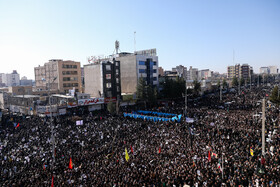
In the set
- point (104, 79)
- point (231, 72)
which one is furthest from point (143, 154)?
point (231, 72)

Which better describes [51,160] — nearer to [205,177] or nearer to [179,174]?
[179,174]

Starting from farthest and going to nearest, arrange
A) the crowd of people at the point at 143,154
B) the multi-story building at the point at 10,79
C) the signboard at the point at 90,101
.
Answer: the multi-story building at the point at 10,79, the signboard at the point at 90,101, the crowd of people at the point at 143,154

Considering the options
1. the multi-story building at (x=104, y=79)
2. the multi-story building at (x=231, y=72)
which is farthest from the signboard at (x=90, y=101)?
the multi-story building at (x=231, y=72)

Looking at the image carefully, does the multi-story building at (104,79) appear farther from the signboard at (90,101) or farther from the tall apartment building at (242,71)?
the tall apartment building at (242,71)

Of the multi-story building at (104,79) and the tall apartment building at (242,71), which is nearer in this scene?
the multi-story building at (104,79)

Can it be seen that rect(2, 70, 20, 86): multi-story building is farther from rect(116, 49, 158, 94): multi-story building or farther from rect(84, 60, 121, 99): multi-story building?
rect(84, 60, 121, 99): multi-story building
